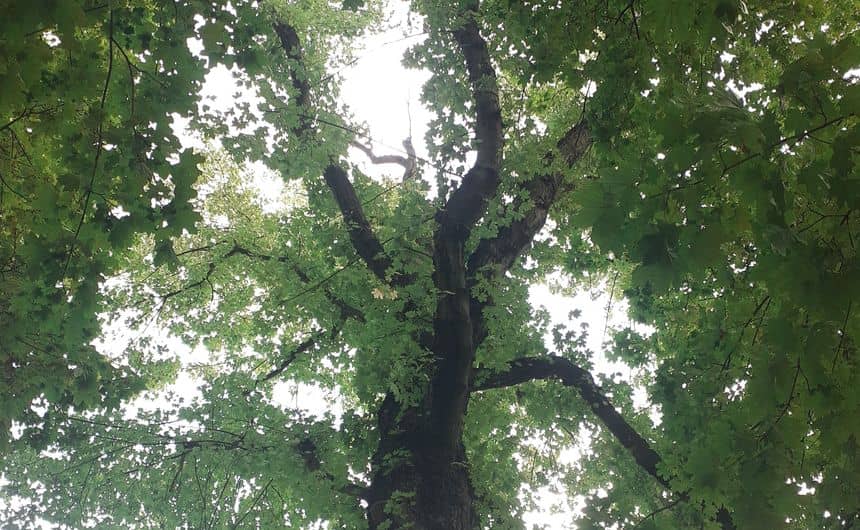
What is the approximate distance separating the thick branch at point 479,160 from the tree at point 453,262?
0.14ft

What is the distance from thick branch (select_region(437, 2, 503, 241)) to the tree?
0.04 meters

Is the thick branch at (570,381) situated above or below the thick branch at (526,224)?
below

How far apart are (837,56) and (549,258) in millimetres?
7656

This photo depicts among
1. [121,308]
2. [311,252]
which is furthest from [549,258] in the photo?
[121,308]

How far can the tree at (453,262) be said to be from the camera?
6.57ft

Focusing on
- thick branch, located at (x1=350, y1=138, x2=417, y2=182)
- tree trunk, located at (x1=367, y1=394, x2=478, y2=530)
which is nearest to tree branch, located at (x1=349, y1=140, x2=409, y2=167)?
thick branch, located at (x1=350, y1=138, x2=417, y2=182)

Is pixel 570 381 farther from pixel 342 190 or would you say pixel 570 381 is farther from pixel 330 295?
pixel 342 190

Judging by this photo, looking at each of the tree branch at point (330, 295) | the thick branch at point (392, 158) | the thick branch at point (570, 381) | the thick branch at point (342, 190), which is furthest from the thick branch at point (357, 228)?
the thick branch at point (392, 158)

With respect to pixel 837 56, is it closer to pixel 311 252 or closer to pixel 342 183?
pixel 342 183

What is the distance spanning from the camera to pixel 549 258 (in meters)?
9.51

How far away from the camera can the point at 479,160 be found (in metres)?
5.98

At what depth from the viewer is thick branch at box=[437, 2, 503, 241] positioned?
5.70 m

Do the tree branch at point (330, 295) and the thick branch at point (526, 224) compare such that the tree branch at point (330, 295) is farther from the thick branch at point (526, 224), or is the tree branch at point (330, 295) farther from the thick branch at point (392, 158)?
the thick branch at point (392, 158)

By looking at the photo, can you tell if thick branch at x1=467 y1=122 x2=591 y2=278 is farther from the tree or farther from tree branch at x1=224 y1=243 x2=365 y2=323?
tree branch at x1=224 y1=243 x2=365 y2=323
